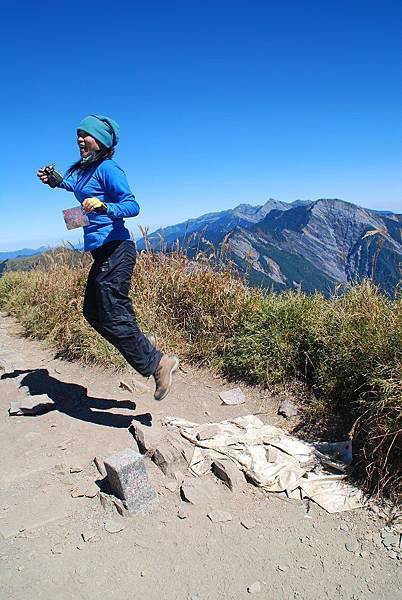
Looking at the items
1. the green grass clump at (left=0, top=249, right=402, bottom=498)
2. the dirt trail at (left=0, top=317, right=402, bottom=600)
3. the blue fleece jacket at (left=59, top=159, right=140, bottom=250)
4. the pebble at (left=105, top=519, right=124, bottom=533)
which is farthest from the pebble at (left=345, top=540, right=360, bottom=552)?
the blue fleece jacket at (left=59, top=159, right=140, bottom=250)

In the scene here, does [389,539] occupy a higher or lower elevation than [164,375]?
lower

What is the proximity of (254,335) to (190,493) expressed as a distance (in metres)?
2.00

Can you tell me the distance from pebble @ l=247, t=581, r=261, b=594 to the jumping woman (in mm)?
1654

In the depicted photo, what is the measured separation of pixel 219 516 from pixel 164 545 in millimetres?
384

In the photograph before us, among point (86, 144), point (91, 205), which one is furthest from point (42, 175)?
point (91, 205)

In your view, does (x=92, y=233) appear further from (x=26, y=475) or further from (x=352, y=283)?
(x=352, y=283)

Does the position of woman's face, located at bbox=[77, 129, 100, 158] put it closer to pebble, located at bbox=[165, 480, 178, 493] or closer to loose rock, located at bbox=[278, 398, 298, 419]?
pebble, located at bbox=[165, 480, 178, 493]

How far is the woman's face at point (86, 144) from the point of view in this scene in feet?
10.3

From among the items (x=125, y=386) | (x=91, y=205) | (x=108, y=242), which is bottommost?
(x=125, y=386)

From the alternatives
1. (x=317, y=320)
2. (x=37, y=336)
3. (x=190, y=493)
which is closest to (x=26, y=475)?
(x=190, y=493)

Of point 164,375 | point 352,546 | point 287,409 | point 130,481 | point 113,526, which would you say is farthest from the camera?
point 287,409

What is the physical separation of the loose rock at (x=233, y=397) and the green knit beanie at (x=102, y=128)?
260cm

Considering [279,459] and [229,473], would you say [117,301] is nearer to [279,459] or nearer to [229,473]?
[229,473]

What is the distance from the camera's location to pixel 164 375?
339 cm
